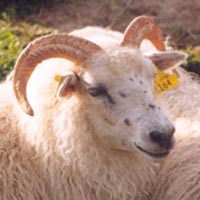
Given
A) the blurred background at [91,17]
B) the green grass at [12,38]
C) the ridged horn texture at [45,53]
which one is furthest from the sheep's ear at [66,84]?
the blurred background at [91,17]

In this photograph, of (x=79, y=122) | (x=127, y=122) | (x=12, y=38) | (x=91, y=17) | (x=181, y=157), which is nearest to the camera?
(x=127, y=122)

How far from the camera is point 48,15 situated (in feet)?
31.8

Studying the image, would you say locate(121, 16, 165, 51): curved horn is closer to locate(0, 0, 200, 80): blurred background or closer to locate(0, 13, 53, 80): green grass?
locate(0, 13, 53, 80): green grass

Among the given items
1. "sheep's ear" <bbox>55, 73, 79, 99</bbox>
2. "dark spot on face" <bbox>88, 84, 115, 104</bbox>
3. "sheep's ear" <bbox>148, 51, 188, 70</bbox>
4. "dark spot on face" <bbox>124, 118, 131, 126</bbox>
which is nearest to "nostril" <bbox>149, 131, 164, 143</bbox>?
"dark spot on face" <bbox>124, 118, 131, 126</bbox>

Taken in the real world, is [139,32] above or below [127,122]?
above

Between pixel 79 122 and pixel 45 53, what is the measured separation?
56cm

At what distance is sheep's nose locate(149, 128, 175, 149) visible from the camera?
4.76 meters

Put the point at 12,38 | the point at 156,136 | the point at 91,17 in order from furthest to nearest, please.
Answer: the point at 91,17 < the point at 12,38 < the point at 156,136

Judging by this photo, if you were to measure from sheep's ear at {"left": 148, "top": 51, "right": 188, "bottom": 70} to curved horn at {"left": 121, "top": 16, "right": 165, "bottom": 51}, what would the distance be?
0.17 meters

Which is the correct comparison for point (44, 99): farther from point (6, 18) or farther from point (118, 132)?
point (6, 18)

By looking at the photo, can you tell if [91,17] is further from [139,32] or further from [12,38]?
[139,32]

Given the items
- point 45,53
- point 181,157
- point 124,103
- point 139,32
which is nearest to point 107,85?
point 124,103

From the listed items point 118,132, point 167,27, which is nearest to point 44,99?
point 118,132

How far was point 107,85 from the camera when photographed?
5059mm
